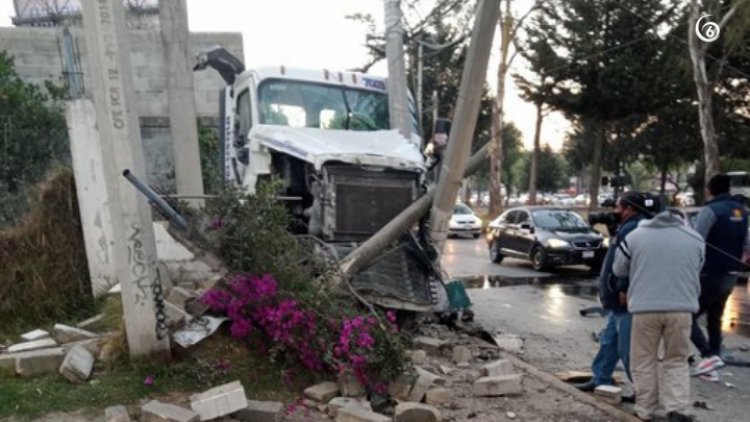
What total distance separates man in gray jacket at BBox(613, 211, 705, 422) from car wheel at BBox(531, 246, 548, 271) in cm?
1000

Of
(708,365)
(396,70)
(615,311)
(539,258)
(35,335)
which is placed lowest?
(539,258)

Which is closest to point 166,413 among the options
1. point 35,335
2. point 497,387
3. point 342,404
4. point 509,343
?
point 342,404

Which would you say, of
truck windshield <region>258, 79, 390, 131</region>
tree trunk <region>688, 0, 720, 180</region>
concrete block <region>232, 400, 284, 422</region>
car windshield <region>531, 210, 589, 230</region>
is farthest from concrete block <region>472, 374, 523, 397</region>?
tree trunk <region>688, 0, 720, 180</region>

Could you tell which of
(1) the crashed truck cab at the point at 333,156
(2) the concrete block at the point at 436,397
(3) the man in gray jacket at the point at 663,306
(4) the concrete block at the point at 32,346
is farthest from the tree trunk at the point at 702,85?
(4) the concrete block at the point at 32,346

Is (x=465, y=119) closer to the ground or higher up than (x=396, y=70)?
closer to the ground

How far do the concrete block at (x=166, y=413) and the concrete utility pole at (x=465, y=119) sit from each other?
3947 mm

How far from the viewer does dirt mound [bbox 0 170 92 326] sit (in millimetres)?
7258

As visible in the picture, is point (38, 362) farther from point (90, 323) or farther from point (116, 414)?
point (90, 323)

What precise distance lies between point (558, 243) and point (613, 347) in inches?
364

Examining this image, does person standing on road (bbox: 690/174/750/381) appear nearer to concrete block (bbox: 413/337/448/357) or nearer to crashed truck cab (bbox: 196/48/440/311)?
concrete block (bbox: 413/337/448/357)

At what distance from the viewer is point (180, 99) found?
8.23 m

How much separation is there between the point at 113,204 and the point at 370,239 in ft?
9.72

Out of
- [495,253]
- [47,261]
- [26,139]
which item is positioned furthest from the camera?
[495,253]

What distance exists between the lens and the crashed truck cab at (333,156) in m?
7.64
